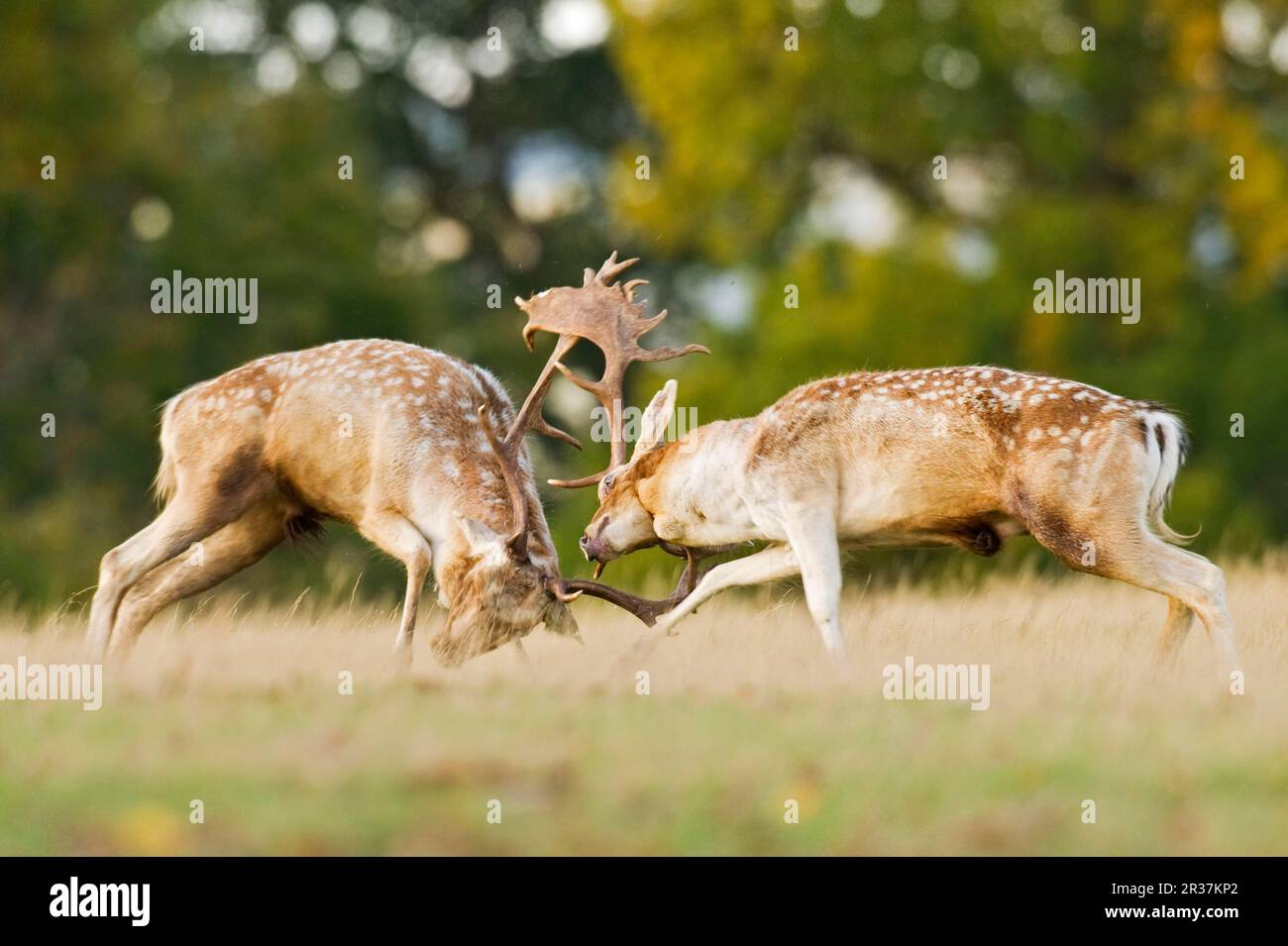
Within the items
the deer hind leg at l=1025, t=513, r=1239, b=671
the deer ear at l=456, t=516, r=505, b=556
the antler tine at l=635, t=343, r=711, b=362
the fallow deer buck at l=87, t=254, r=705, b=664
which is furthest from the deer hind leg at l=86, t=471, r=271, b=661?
the deer hind leg at l=1025, t=513, r=1239, b=671

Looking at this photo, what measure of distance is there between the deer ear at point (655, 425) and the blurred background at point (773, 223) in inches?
456

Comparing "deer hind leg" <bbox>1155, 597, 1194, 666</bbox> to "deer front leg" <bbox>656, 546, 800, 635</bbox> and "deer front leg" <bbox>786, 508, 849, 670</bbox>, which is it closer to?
"deer front leg" <bbox>786, 508, 849, 670</bbox>

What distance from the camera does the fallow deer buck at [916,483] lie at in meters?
9.64

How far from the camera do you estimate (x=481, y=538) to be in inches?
395

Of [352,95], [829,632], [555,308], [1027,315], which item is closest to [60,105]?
[352,95]

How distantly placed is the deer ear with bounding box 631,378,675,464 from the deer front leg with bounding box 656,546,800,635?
30.6 inches

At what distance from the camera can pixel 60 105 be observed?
28.3m

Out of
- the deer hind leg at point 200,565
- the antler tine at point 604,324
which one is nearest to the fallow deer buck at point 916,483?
the antler tine at point 604,324

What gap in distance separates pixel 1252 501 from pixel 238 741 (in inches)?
829

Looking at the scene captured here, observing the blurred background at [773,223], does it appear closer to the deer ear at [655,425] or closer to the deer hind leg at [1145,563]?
the deer ear at [655,425]

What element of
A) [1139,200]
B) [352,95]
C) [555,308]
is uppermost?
[352,95]

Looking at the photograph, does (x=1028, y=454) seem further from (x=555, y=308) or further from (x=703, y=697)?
(x=555, y=308)

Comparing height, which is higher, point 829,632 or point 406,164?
point 406,164

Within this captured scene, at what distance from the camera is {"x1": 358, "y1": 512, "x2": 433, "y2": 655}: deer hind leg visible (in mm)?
10156
